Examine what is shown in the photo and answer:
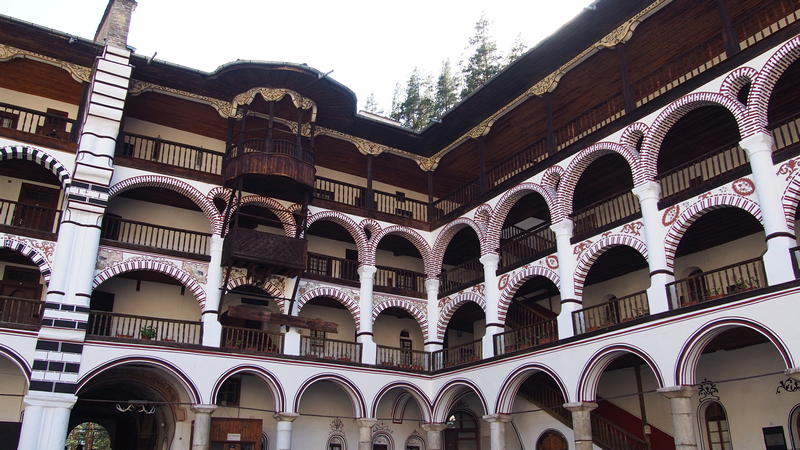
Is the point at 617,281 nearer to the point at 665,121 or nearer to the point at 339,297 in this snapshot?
the point at 665,121

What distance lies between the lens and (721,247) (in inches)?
623

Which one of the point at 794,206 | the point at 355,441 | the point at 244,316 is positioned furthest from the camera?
the point at 355,441

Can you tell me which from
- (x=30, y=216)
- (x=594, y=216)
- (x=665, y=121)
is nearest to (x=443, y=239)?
(x=594, y=216)

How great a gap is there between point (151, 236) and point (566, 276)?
1052 cm

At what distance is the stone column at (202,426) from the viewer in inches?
610

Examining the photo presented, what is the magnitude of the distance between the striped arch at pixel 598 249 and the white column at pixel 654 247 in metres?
0.32

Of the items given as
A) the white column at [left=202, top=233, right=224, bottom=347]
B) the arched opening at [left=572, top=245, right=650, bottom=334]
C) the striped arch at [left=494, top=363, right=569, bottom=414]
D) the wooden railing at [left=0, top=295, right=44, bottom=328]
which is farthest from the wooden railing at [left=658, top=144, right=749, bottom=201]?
the wooden railing at [left=0, top=295, right=44, bottom=328]

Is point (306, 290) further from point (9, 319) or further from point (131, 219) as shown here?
point (9, 319)

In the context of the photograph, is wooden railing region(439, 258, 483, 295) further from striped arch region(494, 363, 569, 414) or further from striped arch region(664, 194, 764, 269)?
striped arch region(664, 194, 764, 269)

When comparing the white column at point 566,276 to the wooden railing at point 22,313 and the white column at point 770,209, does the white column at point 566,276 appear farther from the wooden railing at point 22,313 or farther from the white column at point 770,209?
the wooden railing at point 22,313

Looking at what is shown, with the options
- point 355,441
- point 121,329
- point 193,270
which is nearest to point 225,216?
point 193,270

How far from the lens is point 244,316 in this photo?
1709cm

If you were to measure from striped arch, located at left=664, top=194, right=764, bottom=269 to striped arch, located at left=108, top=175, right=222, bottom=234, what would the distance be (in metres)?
11.2

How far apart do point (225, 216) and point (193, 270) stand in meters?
1.63
